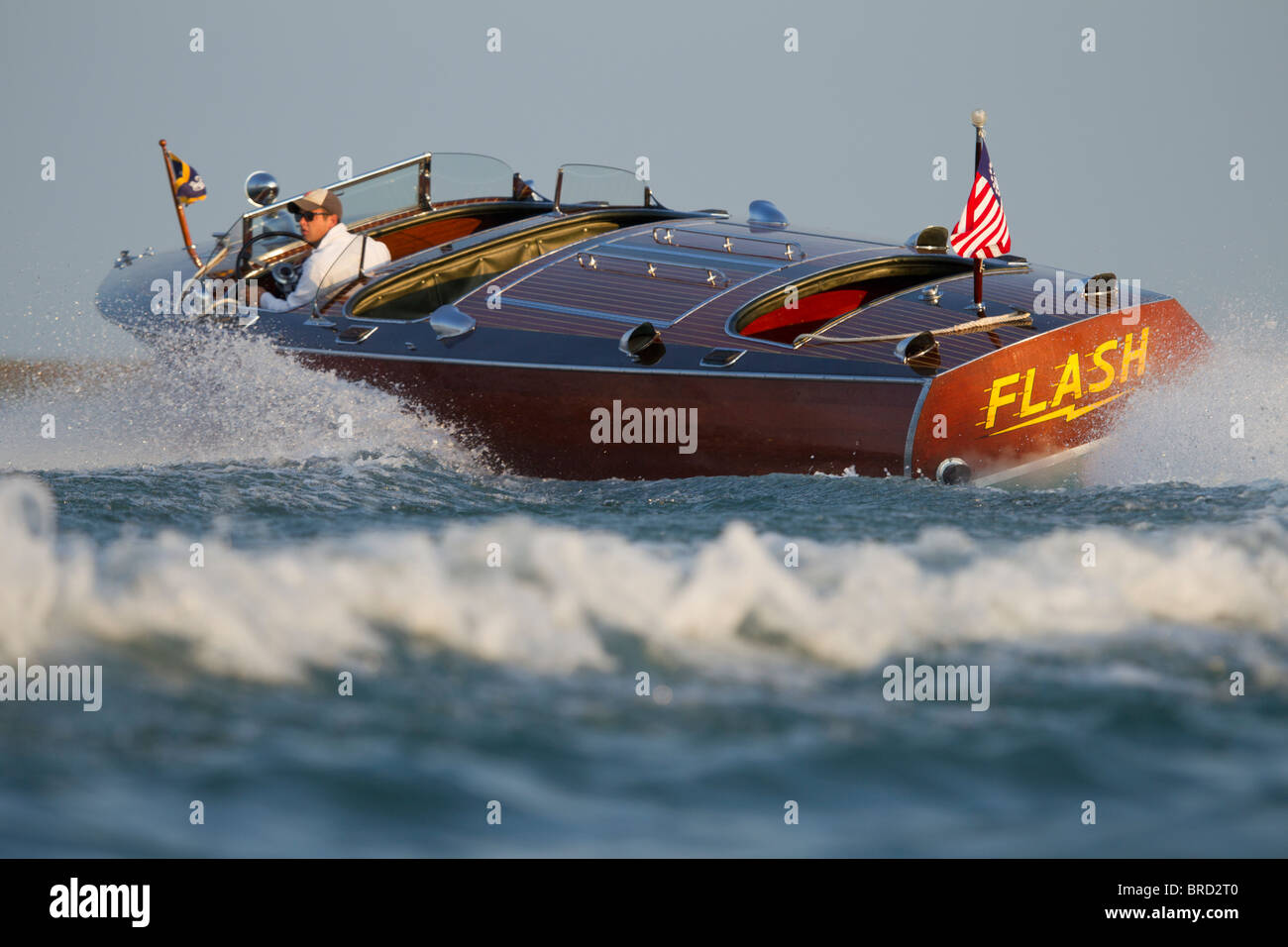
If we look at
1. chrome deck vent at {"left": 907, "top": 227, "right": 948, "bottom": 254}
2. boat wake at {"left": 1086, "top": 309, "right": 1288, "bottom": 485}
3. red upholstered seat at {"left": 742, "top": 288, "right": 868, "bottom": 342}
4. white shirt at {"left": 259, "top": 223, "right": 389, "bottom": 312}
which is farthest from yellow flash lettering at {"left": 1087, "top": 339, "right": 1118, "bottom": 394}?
white shirt at {"left": 259, "top": 223, "right": 389, "bottom": 312}

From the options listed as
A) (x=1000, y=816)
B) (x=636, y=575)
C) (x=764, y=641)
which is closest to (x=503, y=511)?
(x=636, y=575)

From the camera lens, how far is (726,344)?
6676mm

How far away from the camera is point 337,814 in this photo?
3.55 meters

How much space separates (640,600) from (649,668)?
40 centimetres

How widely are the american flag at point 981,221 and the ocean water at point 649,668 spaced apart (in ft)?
5.82

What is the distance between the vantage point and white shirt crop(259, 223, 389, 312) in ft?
26.7

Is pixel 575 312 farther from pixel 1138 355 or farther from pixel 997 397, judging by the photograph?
pixel 1138 355

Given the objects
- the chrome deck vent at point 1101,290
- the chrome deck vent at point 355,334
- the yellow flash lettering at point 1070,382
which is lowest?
the yellow flash lettering at point 1070,382

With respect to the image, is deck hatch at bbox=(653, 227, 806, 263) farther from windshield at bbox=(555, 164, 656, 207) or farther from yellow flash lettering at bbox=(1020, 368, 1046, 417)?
yellow flash lettering at bbox=(1020, 368, 1046, 417)

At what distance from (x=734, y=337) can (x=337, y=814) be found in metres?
3.67

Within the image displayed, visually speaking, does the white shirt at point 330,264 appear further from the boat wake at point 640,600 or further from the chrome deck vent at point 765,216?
the boat wake at point 640,600

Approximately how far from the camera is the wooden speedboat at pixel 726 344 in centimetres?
638

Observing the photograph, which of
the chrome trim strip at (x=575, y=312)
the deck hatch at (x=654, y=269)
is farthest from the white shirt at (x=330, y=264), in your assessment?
the deck hatch at (x=654, y=269)

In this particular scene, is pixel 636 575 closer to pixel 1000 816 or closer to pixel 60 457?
pixel 1000 816
